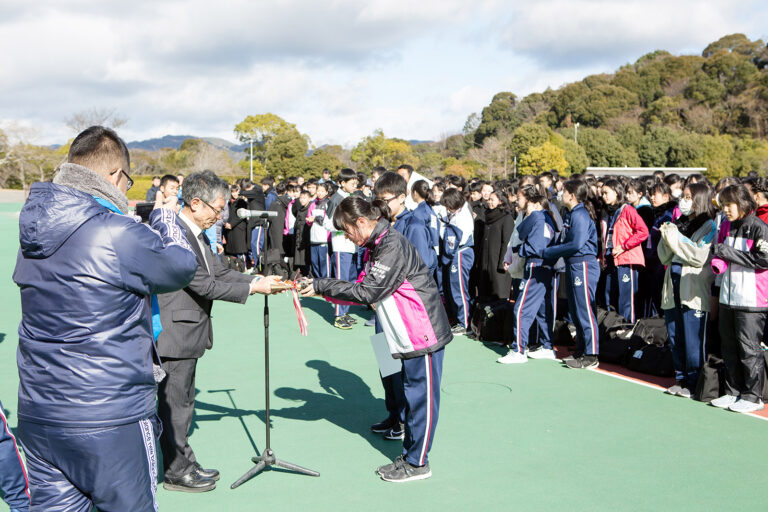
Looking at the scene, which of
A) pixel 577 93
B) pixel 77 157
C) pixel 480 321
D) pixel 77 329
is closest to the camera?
pixel 77 329

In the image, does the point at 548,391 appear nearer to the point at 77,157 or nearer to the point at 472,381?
the point at 472,381

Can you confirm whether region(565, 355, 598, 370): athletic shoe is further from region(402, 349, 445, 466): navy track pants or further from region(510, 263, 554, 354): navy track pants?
region(402, 349, 445, 466): navy track pants

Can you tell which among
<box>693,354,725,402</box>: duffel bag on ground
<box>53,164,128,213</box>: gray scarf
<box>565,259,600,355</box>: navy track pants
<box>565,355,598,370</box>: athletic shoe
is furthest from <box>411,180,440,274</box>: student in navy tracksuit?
<box>53,164,128,213</box>: gray scarf

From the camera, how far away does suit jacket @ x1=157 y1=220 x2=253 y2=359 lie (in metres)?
3.77

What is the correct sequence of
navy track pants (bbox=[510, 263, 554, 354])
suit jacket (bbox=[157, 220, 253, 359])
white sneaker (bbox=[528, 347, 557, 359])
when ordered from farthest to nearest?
white sneaker (bbox=[528, 347, 557, 359]) → navy track pants (bbox=[510, 263, 554, 354]) → suit jacket (bbox=[157, 220, 253, 359])

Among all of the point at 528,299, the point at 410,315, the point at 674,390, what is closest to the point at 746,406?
the point at 674,390

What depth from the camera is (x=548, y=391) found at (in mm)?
5879


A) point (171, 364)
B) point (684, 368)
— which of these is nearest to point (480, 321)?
point (684, 368)

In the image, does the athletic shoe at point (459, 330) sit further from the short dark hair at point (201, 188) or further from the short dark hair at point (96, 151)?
the short dark hair at point (96, 151)

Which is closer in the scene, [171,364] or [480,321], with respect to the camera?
[171,364]

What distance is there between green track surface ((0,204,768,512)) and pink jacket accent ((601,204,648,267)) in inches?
80.7

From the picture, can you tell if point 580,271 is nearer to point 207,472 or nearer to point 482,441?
point 482,441

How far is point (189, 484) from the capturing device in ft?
12.9

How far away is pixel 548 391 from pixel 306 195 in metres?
7.04
